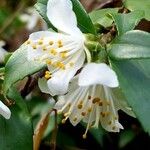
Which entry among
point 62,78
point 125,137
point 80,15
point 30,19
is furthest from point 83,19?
point 30,19

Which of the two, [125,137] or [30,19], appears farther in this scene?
[30,19]

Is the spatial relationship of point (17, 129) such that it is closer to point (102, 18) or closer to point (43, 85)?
point (43, 85)

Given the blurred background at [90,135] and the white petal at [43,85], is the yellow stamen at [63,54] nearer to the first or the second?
the white petal at [43,85]

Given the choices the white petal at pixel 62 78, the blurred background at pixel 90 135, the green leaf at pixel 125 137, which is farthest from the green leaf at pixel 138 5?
the green leaf at pixel 125 137

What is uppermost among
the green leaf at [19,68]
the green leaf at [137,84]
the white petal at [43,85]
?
the green leaf at [19,68]

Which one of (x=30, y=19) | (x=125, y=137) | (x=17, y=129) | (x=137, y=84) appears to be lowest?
(x=125, y=137)

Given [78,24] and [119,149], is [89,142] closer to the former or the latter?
[119,149]

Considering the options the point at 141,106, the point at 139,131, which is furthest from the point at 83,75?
the point at 139,131
